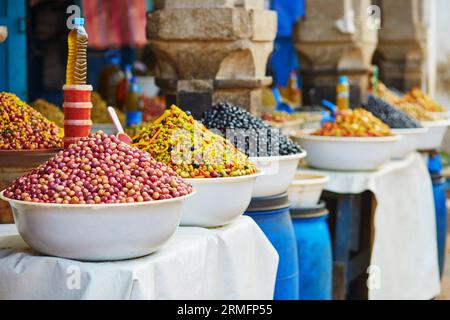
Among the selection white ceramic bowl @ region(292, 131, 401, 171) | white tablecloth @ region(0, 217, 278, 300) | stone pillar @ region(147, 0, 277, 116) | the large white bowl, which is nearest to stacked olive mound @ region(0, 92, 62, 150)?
white tablecloth @ region(0, 217, 278, 300)

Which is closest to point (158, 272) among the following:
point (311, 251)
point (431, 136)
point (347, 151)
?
→ point (311, 251)

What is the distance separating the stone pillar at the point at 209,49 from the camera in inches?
148

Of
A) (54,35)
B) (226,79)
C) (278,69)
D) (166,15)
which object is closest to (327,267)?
(226,79)

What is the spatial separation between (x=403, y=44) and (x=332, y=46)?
8.00ft

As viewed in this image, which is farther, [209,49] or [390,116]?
[390,116]

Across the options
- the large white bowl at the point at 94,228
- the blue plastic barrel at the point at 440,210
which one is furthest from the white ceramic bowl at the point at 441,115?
the large white bowl at the point at 94,228

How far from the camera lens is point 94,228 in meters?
2.10

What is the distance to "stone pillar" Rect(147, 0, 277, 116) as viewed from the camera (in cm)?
377

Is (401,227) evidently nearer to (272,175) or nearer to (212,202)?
(272,175)

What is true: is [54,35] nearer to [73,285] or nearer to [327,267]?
[327,267]

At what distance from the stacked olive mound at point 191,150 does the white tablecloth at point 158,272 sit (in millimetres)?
177

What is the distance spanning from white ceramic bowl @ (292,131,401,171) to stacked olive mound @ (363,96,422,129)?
763 millimetres

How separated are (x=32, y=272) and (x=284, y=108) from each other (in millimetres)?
3369

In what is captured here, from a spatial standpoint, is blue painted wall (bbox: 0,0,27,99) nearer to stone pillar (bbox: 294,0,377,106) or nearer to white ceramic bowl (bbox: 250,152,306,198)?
stone pillar (bbox: 294,0,377,106)
